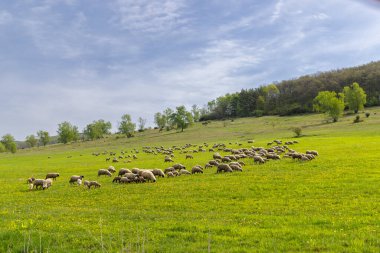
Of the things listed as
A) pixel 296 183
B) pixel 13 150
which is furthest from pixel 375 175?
pixel 13 150

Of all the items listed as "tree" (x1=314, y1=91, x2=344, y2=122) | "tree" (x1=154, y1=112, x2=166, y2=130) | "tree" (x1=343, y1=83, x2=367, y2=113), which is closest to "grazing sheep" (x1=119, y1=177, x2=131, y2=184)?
"tree" (x1=314, y1=91, x2=344, y2=122)

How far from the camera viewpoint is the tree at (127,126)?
176m

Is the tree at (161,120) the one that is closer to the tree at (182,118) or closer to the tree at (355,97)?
the tree at (182,118)

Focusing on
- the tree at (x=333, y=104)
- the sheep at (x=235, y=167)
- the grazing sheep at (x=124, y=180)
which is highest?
the tree at (x=333, y=104)

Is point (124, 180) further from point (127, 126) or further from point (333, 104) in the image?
point (127, 126)

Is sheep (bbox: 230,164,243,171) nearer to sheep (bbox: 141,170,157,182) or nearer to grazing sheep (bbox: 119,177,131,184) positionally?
sheep (bbox: 141,170,157,182)

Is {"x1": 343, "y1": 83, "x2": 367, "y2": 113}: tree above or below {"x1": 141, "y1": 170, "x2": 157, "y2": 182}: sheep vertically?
above

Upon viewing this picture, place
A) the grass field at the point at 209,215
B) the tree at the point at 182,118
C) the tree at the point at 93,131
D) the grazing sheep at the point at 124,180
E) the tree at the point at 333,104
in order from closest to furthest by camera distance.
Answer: the grass field at the point at 209,215 < the grazing sheep at the point at 124,180 < the tree at the point at 333,104 < the tree at the point at 182,118 < the tree at the point at 93,131

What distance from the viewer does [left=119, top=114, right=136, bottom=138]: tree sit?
6929 inches

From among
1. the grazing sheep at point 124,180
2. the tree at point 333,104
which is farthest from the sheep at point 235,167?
the tree at point 333,104

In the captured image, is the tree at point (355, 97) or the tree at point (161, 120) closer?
the tree at point (355, 97)

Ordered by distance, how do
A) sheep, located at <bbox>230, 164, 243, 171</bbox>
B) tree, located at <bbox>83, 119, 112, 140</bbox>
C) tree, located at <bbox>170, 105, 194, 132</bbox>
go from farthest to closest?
tree, located at <bbox>83, 119, 112, 140</bbox>, tree, located at <bbox>170, 105, 194, 132</bbox>, sheep, located at <bbox>230, 164, 243, 171</bbox>

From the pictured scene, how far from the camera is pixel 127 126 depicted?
177m

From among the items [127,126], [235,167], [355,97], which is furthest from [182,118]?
[235,167]
